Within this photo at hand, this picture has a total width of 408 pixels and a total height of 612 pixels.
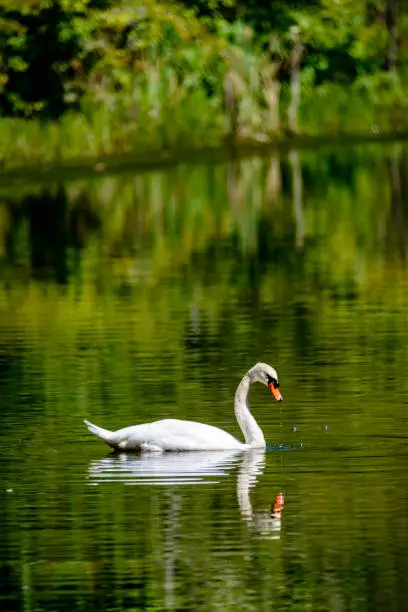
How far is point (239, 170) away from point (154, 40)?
10.1ft

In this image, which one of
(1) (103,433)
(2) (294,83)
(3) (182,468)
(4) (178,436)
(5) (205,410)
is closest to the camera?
(3) (182,468)

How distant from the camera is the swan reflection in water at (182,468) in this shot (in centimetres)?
1237

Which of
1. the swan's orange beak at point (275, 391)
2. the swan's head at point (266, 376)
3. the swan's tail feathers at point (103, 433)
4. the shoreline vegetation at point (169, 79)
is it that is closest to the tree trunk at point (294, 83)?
the shoreline vegetation at point (169, 79)

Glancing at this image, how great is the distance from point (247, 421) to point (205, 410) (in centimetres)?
147

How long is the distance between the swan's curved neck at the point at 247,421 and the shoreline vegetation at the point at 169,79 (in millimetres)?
28063

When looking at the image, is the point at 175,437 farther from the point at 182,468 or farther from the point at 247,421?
the point at 247,421

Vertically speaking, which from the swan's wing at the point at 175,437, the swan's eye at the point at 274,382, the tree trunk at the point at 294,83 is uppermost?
the tree trunk at the point at 294,83

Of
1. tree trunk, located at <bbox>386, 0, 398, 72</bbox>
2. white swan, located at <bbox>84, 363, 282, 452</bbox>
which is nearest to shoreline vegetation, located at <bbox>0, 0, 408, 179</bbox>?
tree trunk, located at <bbox>386, 0, 398, 72</bbox>

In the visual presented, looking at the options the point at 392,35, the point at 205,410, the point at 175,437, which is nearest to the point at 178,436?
the point at 175,437

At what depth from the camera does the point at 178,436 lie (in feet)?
43.0

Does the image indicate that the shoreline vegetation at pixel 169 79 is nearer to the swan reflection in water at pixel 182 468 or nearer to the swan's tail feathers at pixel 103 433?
the swan's tail feathers at pixel 103 433

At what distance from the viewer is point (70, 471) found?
41.8 ft

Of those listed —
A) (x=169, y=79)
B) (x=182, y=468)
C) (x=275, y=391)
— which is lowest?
(x=182, y=468)

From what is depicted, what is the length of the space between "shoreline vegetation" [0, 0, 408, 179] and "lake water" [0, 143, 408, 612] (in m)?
11.9
